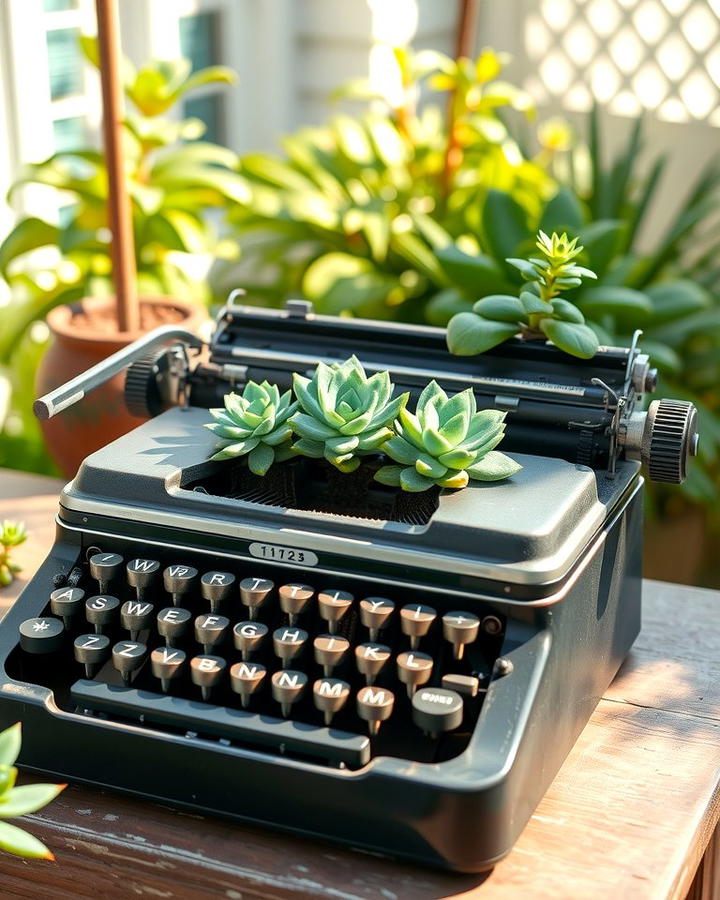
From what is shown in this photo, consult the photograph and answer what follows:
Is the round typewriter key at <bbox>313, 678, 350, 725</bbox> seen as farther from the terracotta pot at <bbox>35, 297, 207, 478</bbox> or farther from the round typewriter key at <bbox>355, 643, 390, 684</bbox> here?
the terracotta pot at <bbox>35, 297, 207, 478</bbox>

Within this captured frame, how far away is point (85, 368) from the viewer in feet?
5.75

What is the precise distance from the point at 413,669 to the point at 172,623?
0.72 feet

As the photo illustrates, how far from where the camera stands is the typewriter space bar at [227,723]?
1002 millimetres

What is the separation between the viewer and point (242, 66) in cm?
312

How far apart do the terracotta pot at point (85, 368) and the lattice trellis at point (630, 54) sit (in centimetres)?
206

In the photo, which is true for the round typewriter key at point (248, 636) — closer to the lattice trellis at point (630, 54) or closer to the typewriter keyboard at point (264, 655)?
the typewriter keyboard at point (264, 655)

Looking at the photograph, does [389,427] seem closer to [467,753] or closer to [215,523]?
[215,523]

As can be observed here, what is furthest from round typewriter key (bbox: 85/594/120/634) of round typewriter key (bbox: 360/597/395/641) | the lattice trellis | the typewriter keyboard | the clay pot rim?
the lattice trellis

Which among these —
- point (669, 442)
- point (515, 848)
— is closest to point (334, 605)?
point (515, 848)

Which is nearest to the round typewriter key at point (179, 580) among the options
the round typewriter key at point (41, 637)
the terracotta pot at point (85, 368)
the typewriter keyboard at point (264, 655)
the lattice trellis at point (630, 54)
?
the typewriter keyboard at point (264, 655)

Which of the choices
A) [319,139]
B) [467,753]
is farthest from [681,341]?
[467,753]

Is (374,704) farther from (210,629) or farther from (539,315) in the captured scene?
(539,315)

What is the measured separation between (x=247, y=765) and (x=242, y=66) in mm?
2463

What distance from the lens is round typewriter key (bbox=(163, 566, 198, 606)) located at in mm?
1094
